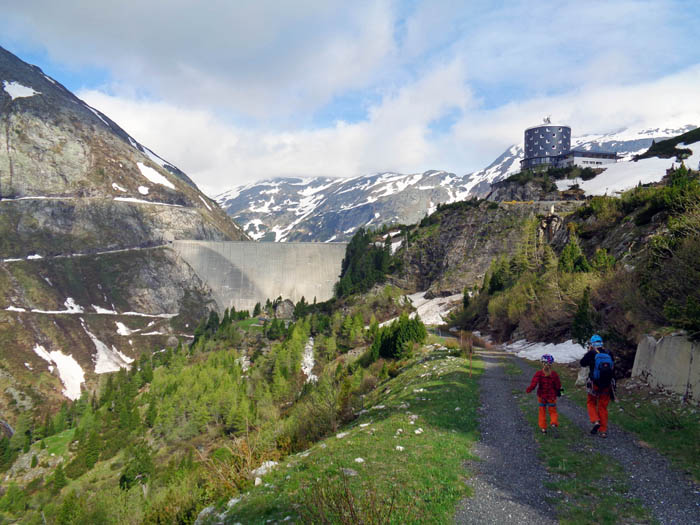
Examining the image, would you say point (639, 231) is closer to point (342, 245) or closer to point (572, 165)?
point (572, 165)

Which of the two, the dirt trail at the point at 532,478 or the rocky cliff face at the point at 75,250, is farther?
the rocky cliff face at the point at 75,250

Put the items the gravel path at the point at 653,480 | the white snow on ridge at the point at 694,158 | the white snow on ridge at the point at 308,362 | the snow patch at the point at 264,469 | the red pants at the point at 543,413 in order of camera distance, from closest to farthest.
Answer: the gravel path at the point at 653,480 < the snow patch at the point at 264,469 < the red pants at the point at 543,413 < the white snow on ridge at the point at 308,362 < the white snow on ridge at the point at 694,158

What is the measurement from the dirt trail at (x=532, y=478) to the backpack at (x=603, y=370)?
4.67 feet

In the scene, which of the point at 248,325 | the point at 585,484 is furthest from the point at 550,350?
the point at 248,325

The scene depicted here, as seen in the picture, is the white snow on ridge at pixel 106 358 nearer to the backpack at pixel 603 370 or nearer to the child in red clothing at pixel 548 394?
the child in red clothing at pixel 548 394

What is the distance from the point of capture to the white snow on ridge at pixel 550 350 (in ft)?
80.7

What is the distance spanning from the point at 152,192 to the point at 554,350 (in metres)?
196

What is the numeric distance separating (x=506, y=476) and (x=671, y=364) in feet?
27.9

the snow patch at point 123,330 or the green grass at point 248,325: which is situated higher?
the green grass at point 248,325

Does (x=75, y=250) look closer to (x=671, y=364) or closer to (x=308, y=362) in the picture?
(x=308, y=362)

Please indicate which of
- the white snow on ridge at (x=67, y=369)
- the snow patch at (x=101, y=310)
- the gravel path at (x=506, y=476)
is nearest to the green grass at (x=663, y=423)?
the gravel path at (x=506, y=476)

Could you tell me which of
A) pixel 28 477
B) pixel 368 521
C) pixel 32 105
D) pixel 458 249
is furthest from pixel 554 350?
pixel 32 105

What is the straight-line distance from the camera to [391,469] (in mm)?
9727

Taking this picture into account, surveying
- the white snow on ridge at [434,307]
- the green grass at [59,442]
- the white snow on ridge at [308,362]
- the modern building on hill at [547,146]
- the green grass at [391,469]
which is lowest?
the green grass at [59,442]
